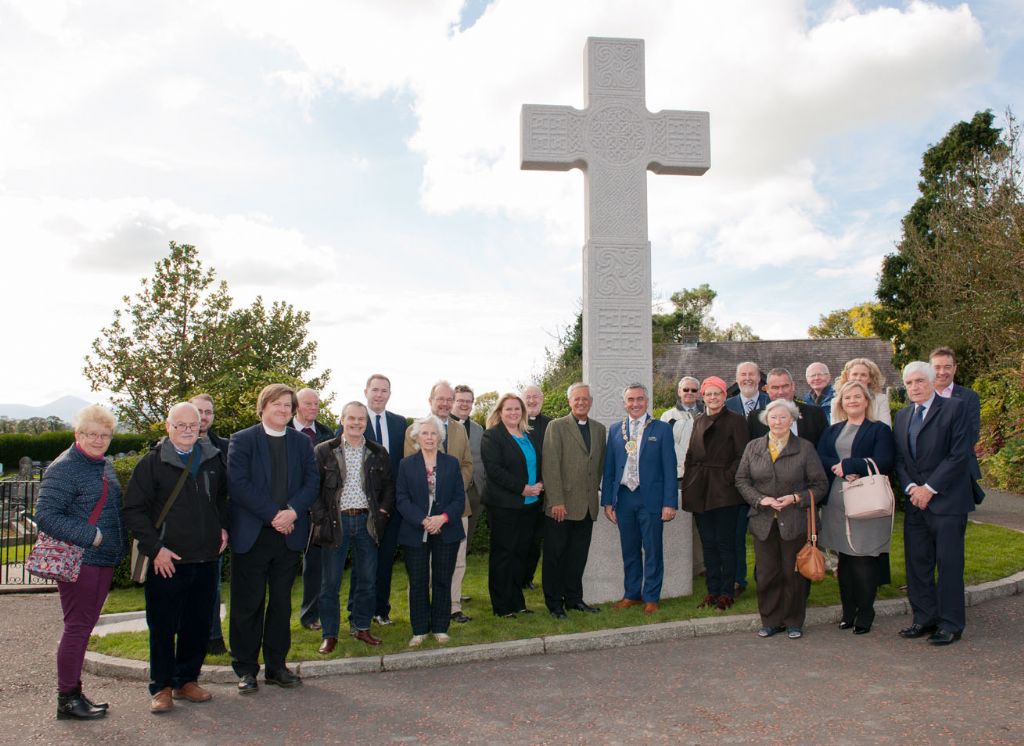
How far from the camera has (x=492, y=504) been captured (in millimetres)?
6336

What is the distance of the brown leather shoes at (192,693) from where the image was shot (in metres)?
4.69

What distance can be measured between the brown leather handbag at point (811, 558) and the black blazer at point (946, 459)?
2.56 ft

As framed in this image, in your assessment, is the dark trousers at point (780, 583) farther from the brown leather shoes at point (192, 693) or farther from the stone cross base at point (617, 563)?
the brown leather shoes at point (192, 693)

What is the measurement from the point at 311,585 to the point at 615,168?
4.60 m

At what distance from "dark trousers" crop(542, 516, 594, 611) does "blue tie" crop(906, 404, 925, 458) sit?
2.52 meters

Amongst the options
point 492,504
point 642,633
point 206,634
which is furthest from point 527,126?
point 206,634

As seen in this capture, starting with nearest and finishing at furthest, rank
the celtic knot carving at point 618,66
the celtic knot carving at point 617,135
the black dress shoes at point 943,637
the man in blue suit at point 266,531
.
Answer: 1. the man in blue suit at point 266,531
2. the black dress shoes at point 943,637
3. the celtic knot carving at point 617,135
4. the celtic knot carving at point 618,66

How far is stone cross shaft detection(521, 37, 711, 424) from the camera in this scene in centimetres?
696

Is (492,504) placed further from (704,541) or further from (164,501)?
(164,501)

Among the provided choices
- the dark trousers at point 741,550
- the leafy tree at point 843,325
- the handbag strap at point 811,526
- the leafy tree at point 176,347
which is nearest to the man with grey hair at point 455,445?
the dark trousers at point 741,550

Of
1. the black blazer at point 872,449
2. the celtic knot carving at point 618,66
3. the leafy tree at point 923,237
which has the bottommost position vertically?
the black blazer at point 872,449

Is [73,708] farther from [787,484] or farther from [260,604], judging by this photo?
[787,484]

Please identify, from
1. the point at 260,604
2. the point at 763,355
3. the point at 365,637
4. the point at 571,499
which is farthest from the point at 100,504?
the point at 763,355

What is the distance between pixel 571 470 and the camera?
6.38m
